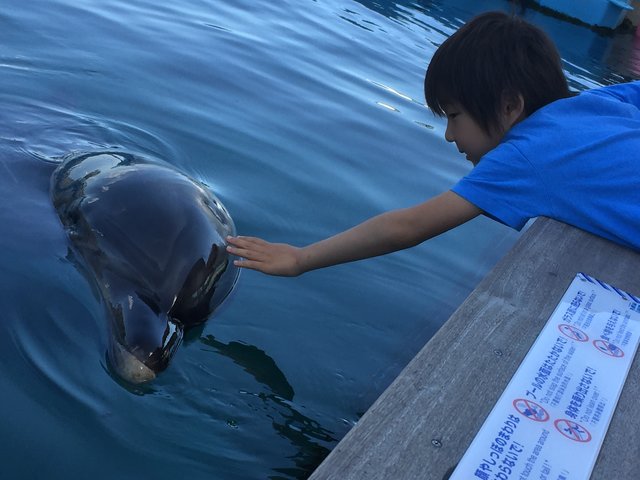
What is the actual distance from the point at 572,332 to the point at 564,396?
0.38 meters

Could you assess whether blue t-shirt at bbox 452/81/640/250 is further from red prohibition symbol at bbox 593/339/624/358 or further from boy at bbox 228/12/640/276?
red prohibition symbol at bbox 593/339/624/358

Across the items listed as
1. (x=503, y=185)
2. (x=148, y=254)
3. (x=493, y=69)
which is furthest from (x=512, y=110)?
(x=148, y=254)

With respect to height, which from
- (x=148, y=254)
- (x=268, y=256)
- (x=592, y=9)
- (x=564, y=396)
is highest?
(x=592, y=9)

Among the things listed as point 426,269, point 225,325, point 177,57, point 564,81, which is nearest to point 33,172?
point 225,325

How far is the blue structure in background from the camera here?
18.3 metres

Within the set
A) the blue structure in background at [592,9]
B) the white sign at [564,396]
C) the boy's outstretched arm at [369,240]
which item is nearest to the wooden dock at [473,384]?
the white sign at [564,396]

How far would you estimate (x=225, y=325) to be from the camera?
11.8ft

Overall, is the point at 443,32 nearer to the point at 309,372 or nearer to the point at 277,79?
the point at 277,79

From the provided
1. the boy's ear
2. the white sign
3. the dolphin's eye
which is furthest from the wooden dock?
the dolphin's eye

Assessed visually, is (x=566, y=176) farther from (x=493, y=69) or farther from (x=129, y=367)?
(x=129, y=367)

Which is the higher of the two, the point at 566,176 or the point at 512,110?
→ the point at 512,110

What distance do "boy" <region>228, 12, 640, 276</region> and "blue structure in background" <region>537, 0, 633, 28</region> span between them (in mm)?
16224

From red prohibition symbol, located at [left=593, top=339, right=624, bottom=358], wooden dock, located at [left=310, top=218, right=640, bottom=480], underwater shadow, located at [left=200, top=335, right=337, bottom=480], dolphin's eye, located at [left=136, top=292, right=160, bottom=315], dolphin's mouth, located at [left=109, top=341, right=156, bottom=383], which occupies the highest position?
red prohibition symbol, located at [left=593, top=339, right=624, bottom=358]

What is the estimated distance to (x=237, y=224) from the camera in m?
4.53
